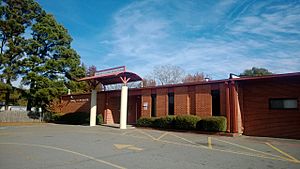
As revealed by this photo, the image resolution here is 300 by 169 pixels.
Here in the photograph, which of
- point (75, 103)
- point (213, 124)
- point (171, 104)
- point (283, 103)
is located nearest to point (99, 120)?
point (75, 103)

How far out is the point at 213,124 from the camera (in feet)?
51.9

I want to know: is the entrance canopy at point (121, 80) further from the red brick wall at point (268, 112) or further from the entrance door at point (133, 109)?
the red brick wall at point (268, 112)

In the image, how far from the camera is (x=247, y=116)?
16125 millimetres

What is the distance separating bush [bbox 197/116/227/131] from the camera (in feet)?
50.9

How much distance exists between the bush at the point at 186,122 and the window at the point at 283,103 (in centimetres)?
478

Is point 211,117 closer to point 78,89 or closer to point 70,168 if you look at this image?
point 70,168

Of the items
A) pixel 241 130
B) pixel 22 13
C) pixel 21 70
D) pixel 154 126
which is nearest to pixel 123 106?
pixel 154 126

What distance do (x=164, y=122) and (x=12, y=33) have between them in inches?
886

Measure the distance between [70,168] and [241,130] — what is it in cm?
1268

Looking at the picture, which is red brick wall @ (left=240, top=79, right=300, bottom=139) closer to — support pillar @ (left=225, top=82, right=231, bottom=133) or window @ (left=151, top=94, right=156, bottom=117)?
support pillar @ (left=225, top=82, right=231, bottom=133)

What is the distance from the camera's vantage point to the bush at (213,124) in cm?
1552

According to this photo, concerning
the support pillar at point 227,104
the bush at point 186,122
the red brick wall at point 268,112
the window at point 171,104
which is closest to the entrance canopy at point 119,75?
the window at point 171,104

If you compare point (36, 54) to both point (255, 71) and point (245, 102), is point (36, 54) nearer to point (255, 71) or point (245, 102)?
point (245, 102)

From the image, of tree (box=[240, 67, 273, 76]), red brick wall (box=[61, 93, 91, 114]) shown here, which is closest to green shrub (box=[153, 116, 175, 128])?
red brick wall (box=[61, 93, 91, 114])
